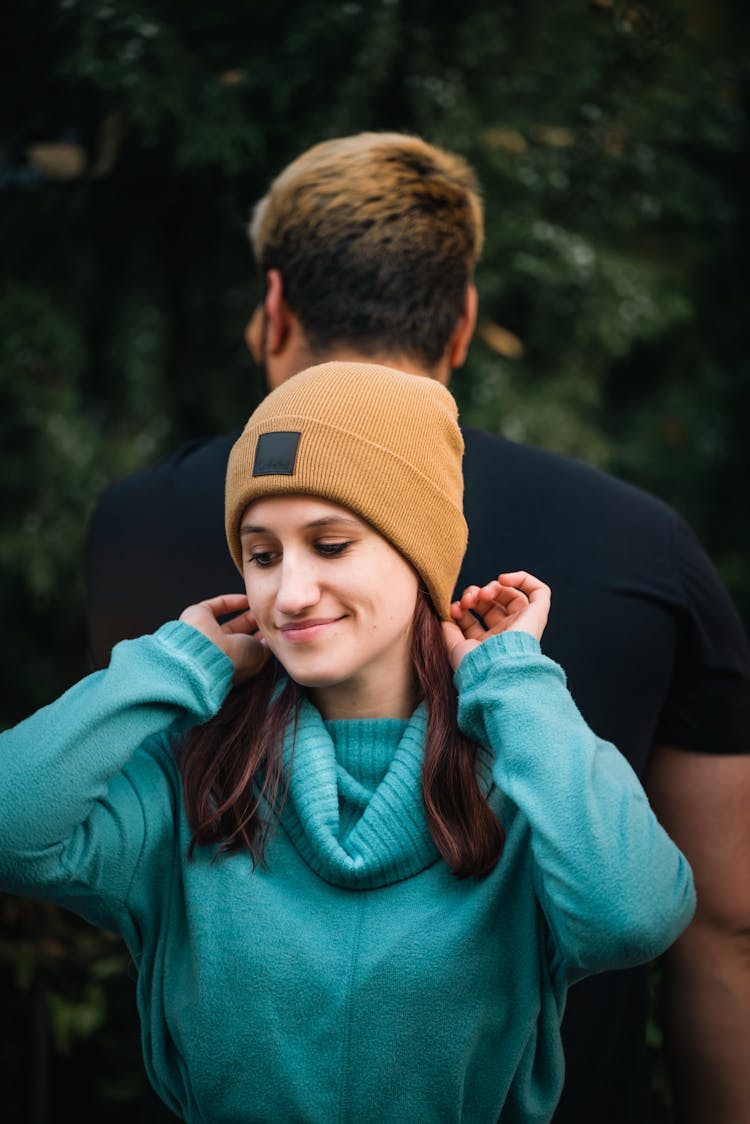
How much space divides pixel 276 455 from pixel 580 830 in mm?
727

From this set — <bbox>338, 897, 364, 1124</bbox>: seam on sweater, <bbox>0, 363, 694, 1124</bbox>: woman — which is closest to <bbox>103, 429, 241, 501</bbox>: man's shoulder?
<bbox>0, 363, 694, 1124</bbox>: woman

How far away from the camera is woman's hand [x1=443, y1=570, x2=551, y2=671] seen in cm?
169

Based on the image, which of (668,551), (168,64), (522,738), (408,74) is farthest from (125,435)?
(522,738)

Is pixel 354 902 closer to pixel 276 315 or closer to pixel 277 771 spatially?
pixel 277 771

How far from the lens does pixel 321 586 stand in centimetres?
161

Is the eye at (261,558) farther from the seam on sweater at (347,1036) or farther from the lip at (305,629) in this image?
the seam on sweater at (347,1036)

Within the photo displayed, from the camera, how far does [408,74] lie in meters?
2.92

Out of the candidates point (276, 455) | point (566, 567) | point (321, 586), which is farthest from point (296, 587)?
point (566, 567)

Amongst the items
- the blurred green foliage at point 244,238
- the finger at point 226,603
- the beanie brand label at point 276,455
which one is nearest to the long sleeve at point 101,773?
the finger at point 226,603

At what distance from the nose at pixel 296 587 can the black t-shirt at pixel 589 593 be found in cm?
49

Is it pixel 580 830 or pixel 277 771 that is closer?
pixel 580 830

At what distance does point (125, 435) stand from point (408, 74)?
1.36m

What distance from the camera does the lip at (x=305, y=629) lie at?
63.5 inches

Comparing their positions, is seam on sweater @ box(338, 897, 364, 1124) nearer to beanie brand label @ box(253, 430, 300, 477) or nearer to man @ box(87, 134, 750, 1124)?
man @ box(87, 134, 750, 1124)
